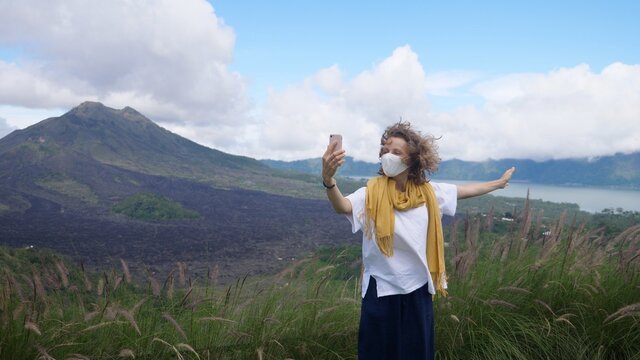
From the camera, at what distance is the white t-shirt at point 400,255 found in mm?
2721

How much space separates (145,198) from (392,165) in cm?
10032

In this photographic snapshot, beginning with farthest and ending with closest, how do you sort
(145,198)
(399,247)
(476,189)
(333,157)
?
(145,198)
(476,189)
(399,247)
(333,157)

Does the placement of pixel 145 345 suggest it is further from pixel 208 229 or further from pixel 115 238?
pixel 208 229

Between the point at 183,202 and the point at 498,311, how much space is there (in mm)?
107372

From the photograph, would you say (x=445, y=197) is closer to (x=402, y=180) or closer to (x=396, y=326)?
(x=402, y=180)

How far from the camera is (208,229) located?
89625mm

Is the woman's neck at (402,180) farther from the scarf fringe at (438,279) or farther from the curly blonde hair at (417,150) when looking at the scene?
the scarf fringe at (438,279)

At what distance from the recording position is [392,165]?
285 cm

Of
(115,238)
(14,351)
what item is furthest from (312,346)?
(115,238)

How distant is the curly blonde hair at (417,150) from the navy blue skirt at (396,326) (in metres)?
0.64

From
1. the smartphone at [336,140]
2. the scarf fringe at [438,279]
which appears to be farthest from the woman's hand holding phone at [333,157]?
the scarf fringe at [438,279]

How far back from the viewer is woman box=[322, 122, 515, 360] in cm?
272

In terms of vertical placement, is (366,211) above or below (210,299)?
above

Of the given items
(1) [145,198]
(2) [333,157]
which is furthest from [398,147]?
(1) [145,198]
